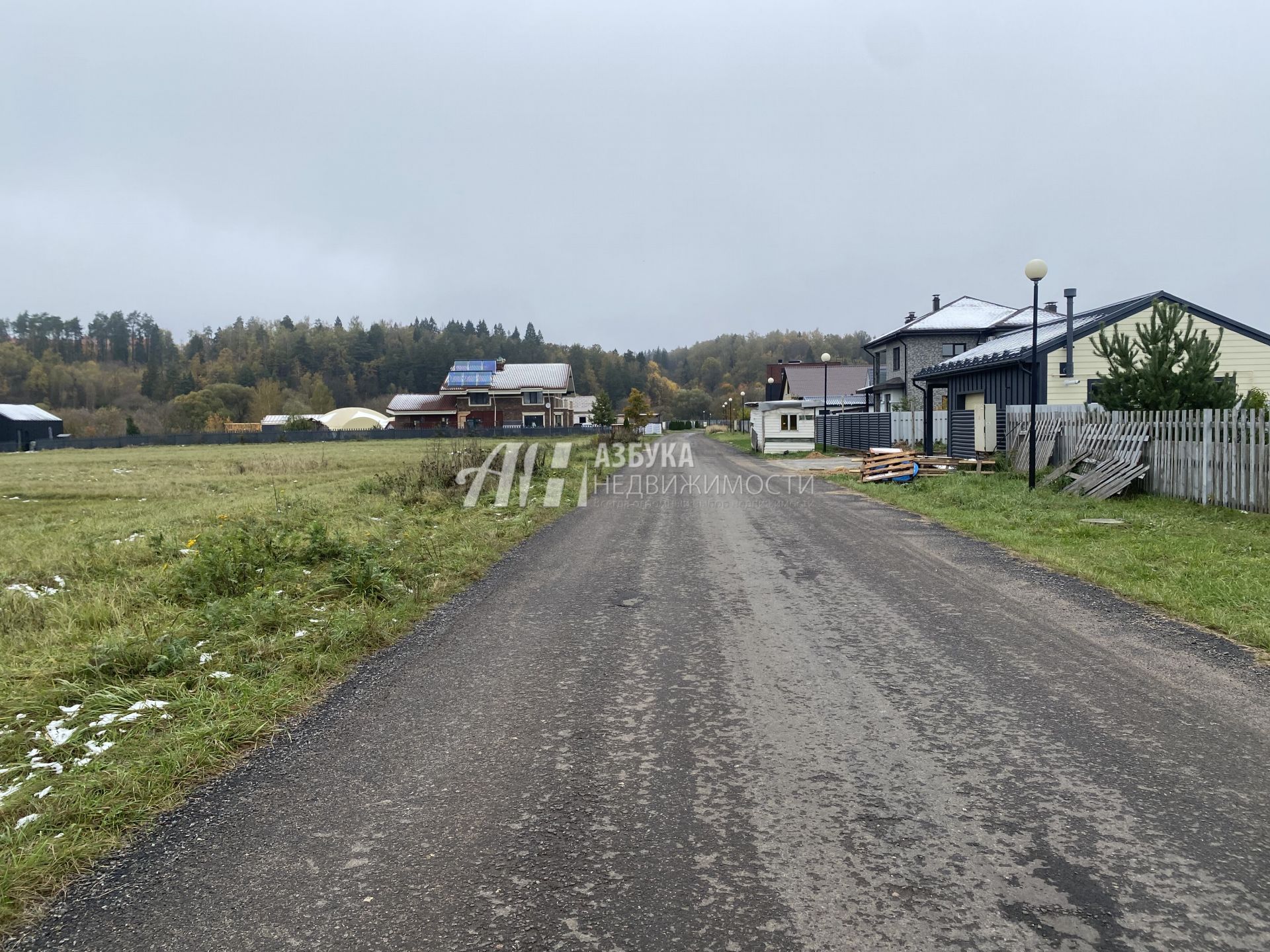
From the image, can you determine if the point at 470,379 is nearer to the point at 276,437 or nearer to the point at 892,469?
the point at 276,437

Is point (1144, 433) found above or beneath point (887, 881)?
above

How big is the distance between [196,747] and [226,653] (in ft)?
5.94

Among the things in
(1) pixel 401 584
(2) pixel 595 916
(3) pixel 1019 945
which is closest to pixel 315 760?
(2) pixel 595 916

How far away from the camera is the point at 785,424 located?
4706 centimetres

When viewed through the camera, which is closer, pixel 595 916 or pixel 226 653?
pixel 595 916

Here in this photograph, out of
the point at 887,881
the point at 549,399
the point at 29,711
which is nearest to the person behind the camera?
the point at 887,881

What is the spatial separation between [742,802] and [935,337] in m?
46.7

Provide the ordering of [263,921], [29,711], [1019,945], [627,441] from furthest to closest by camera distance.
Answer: [627,441]
[29,711]
[263,921]
[1019,945]

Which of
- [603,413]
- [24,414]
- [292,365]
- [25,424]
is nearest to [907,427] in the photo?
[603,413]

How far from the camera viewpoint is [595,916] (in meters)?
2.69

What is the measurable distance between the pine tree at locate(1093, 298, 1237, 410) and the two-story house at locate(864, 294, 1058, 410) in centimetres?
2730

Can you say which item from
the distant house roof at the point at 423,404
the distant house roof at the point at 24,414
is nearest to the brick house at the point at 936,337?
the distant house roof at the point at 423,404

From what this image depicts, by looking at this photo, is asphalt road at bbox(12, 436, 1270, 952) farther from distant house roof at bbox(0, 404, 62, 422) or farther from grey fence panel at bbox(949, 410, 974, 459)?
distant house roof at bbox(0, 404, 62, 422)

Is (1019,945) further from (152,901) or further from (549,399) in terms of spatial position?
(549,399)
